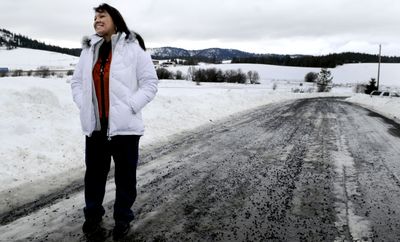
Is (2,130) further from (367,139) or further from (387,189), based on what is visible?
(367,139)

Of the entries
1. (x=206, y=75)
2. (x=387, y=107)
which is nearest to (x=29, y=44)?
(x=206, y=75)

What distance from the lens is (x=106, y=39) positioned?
3500 millimetres

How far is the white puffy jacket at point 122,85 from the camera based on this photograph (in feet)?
11.0

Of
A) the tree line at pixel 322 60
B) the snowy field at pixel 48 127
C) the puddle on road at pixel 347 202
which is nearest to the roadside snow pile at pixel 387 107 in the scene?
the snowy field at pixel 48 127

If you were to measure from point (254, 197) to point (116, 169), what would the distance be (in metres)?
1.91

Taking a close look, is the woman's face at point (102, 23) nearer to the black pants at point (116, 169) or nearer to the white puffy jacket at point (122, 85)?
the white puffy jacket at point (122, 85)

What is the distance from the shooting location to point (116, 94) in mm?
3367

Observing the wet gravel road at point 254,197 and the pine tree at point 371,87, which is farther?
the pine tree at point 371,87

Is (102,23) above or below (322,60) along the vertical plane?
below

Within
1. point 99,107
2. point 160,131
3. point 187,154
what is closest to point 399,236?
point 99,107

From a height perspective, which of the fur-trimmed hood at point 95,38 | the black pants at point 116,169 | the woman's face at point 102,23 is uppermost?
the woman's face at point 102,23

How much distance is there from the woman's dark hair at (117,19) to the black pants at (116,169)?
0.91m

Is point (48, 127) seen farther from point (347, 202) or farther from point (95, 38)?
point (347, 202)

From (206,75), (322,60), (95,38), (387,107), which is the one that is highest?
(322,60)
